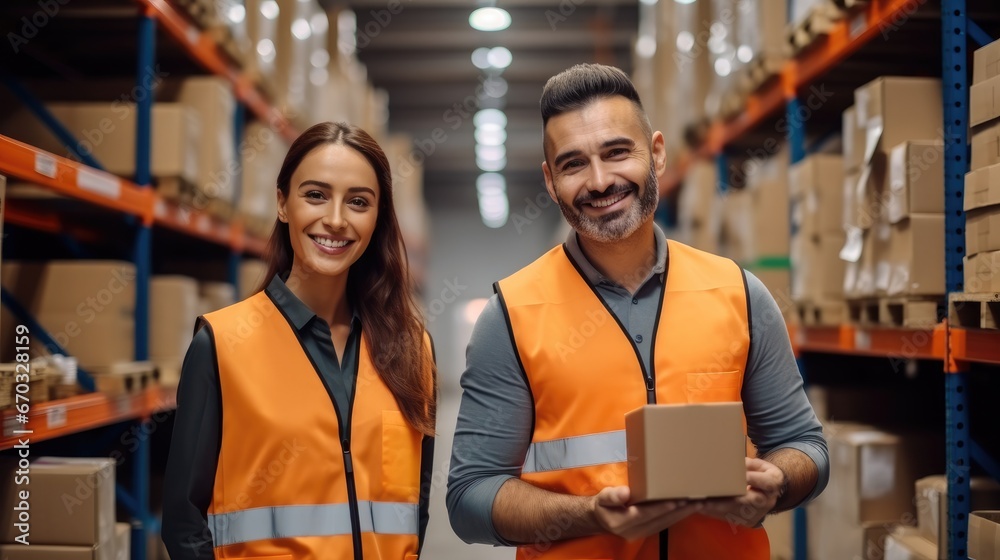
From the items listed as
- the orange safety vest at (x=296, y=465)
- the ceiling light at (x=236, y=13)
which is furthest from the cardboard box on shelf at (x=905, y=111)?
the ceiling light at (x=236, y=13)

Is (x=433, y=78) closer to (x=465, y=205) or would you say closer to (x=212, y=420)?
(x=465, y=205)

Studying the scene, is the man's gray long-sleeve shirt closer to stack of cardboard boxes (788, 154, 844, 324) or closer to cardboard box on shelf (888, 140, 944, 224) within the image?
cardboard box on shelf (888, 140, 944, 224)

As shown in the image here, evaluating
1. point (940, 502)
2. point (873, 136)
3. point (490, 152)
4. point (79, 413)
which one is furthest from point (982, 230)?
point (490, 152)

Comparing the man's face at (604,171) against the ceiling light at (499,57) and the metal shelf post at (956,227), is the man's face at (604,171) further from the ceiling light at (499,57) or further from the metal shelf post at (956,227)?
the ceiling light at (499,57)

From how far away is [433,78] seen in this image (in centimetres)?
1293

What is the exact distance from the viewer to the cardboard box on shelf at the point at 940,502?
9.98ft

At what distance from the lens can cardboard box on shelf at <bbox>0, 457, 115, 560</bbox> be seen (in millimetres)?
3043

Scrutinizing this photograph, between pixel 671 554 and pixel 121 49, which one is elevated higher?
pixel 121 49

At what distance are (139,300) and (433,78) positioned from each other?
9.15m

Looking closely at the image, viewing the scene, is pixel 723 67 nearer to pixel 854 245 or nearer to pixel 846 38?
pixel 846 38

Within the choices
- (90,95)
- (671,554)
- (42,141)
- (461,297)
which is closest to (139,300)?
(42,141)

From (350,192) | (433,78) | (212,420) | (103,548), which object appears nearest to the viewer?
(212,420)

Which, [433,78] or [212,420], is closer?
[212,420]

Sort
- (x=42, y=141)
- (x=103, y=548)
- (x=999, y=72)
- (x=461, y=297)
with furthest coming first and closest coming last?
(x=461, y=297)
(x=42, y=141)
(x=103, y=548)
(x=999, y=72)
